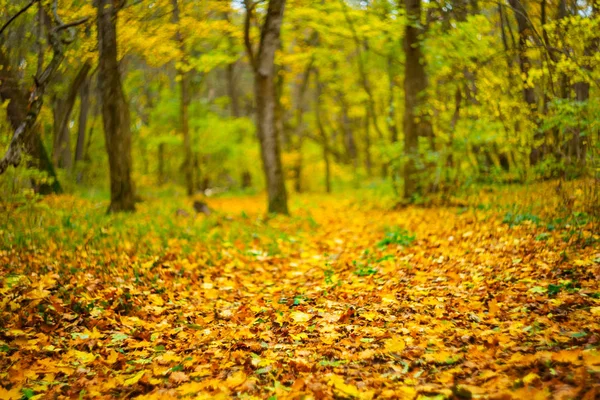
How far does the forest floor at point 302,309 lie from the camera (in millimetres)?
3113

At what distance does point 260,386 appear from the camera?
3168mm

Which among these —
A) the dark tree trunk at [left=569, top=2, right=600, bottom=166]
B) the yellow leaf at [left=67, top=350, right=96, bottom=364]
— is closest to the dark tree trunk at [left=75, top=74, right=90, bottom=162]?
the yellow leaf at [left=67, top=350, right=96, bottom=364]

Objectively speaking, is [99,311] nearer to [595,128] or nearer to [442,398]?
[442,398]

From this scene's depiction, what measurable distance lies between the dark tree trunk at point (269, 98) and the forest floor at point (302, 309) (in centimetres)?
292

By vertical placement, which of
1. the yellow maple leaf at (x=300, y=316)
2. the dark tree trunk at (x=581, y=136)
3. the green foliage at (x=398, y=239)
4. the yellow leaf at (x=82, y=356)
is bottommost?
the yellow maple leaf at (x=300, y=316)

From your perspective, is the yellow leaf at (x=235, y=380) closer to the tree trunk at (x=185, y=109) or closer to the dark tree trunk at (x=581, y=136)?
the dark tree trunk at (x=581, y=136)

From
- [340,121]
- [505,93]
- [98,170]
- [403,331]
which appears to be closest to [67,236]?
[403,331]

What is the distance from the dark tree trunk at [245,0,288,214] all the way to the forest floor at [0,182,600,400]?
2.92 m

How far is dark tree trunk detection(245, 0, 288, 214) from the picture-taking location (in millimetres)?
10070

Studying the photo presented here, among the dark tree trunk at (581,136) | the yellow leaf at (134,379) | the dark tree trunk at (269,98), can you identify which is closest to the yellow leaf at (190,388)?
the yellow leaf at (134,379)

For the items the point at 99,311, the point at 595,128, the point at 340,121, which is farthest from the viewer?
the point at 340,121

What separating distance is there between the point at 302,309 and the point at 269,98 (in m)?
6.70

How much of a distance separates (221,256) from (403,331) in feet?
12.0

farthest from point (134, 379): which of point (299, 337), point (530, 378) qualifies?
point (530, 378)
